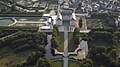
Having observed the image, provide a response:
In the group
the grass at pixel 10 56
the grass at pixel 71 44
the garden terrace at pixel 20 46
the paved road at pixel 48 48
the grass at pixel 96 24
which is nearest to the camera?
the grass at pixel 10 56

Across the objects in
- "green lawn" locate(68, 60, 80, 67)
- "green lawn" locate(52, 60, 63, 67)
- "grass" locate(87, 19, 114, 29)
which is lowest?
"green lawn" locate(68, 60, 80, 67)

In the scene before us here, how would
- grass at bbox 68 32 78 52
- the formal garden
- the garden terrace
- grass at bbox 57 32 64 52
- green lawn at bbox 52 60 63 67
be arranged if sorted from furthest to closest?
1. grass at bbox 57 32 64 52
2. grass at bbox 68 32 78 52
3. the garden terrace
4. the formal garden
5. green lawn at bbox 52 60 63 67

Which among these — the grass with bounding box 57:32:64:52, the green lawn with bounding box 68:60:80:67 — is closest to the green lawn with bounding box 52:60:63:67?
the green lawn with bounding box 68:60:80:67

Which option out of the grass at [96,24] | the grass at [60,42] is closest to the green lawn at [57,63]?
the grass at [60,42]

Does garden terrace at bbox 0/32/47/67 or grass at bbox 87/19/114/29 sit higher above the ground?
grass at bbox 87/19/114/29

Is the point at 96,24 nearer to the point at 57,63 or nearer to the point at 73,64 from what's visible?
the point at 73,64

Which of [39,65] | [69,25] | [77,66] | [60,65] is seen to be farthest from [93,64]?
[69,25]

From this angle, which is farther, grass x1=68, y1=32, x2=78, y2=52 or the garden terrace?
grass x1=68, y1=32, x2=78, y2=52

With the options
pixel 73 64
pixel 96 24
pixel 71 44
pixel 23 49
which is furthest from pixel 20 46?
pixel 96 24

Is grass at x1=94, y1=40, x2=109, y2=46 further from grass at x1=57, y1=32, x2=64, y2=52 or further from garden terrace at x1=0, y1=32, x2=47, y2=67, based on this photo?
garden terrace at x1=0, y1=32, x2=47, y2=67

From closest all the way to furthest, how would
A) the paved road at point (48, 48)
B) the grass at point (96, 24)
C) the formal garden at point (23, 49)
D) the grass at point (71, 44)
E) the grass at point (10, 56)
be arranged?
1. the formal garden at point (23, 49)
2. the grass at point (10, 56)
3. the paved road at point (48, 48)
4. the grass at point (71, 44)
5. the grass at point (96, 24)

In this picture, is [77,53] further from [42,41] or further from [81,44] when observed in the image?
[42,41]

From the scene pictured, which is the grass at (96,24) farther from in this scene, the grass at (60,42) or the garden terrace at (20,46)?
the garden terrace at (20,46)
